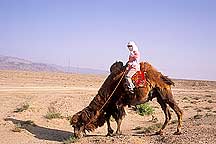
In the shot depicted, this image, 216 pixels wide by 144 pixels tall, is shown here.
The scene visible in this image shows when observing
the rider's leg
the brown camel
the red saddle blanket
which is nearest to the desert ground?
the brown camel

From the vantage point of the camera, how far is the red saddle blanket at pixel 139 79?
13078mm

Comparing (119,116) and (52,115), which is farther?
(52,115)

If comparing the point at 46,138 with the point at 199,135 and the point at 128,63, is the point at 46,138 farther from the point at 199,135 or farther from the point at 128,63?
the point at 199,135

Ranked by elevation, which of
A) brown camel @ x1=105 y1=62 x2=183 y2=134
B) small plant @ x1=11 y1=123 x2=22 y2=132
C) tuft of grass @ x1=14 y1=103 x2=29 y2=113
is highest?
brown camel @ x1=105 y1=62 x2=183 y2=134

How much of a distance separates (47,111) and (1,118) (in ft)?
8.92

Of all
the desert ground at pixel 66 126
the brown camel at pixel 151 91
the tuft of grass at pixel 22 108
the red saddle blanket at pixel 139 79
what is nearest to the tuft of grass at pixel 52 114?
the desert ground at pixel 66 126

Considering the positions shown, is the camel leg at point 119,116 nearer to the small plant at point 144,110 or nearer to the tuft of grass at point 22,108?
the tuft of grass at point 22,108

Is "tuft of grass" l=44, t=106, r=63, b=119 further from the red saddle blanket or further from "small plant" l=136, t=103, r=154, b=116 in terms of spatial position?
the red saddle blanket

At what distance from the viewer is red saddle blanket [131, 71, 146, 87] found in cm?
1308

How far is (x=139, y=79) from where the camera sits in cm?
1315

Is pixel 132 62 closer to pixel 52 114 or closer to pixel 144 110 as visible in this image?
pixel 52 114

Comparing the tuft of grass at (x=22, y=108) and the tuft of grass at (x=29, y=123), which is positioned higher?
the tuft of grass at (x=22, y=108)

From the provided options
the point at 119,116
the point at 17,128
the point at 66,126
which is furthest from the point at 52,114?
the point at 119,116

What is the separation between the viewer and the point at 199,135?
1221 centimetres
